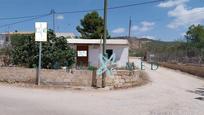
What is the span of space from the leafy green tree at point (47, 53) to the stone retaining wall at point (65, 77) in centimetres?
117

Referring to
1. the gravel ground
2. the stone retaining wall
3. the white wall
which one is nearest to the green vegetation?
the white wall

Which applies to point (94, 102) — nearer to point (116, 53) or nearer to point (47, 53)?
point (47, 53)

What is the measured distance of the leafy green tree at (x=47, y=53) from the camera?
18.9 m

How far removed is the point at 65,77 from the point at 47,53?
236cm

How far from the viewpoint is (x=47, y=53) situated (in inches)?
745

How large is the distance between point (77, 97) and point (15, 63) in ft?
23.3

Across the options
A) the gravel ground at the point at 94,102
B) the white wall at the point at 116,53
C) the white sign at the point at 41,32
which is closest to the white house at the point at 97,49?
the white wall at the point at 116,53

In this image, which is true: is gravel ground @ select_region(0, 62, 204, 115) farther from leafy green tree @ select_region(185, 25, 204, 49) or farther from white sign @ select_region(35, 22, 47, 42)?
leafy green tree @ select_region(185, 25, 204, 49)

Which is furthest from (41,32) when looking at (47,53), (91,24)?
(91,24)

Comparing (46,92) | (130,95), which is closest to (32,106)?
(46,92)

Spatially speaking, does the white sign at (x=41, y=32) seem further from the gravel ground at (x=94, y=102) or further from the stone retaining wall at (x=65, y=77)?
the gravel ground at (x=94, y=102)

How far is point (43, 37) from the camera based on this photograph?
17.5 metres

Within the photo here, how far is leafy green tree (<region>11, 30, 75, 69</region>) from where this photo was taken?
1889cm

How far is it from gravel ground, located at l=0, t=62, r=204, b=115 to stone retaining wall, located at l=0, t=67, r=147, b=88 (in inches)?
42.1
